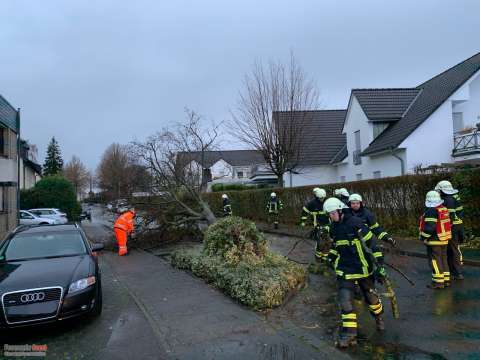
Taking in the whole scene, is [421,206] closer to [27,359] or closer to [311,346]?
[311,346]

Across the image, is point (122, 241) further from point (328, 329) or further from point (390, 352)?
point (390, 352)

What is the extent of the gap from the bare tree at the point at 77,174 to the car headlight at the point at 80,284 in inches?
2986

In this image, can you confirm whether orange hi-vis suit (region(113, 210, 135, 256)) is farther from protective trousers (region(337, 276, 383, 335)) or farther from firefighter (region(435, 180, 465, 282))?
protective trousers (region(337, 276, 383, 335))

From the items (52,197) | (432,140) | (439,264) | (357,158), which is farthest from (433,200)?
(52,197)

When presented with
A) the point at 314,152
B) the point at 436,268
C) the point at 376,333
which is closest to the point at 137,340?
the point at 376,333

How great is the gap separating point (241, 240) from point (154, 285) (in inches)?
78.8

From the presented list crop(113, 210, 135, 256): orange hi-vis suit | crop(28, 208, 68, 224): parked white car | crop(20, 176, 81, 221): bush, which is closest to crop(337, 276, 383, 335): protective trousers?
crop(113, 210, 135, 256): orange hi-vis suit

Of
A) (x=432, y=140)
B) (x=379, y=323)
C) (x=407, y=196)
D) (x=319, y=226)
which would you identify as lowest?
(x=379, y=323)

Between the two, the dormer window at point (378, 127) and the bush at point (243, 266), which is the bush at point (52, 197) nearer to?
the dormer window at point (378, 127)

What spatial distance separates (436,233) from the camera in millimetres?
7414

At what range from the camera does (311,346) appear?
488 cm

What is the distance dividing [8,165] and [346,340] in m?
19.8

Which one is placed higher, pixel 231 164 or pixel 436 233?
pixel 231 164

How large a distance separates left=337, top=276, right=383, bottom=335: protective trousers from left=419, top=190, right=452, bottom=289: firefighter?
2.69m
